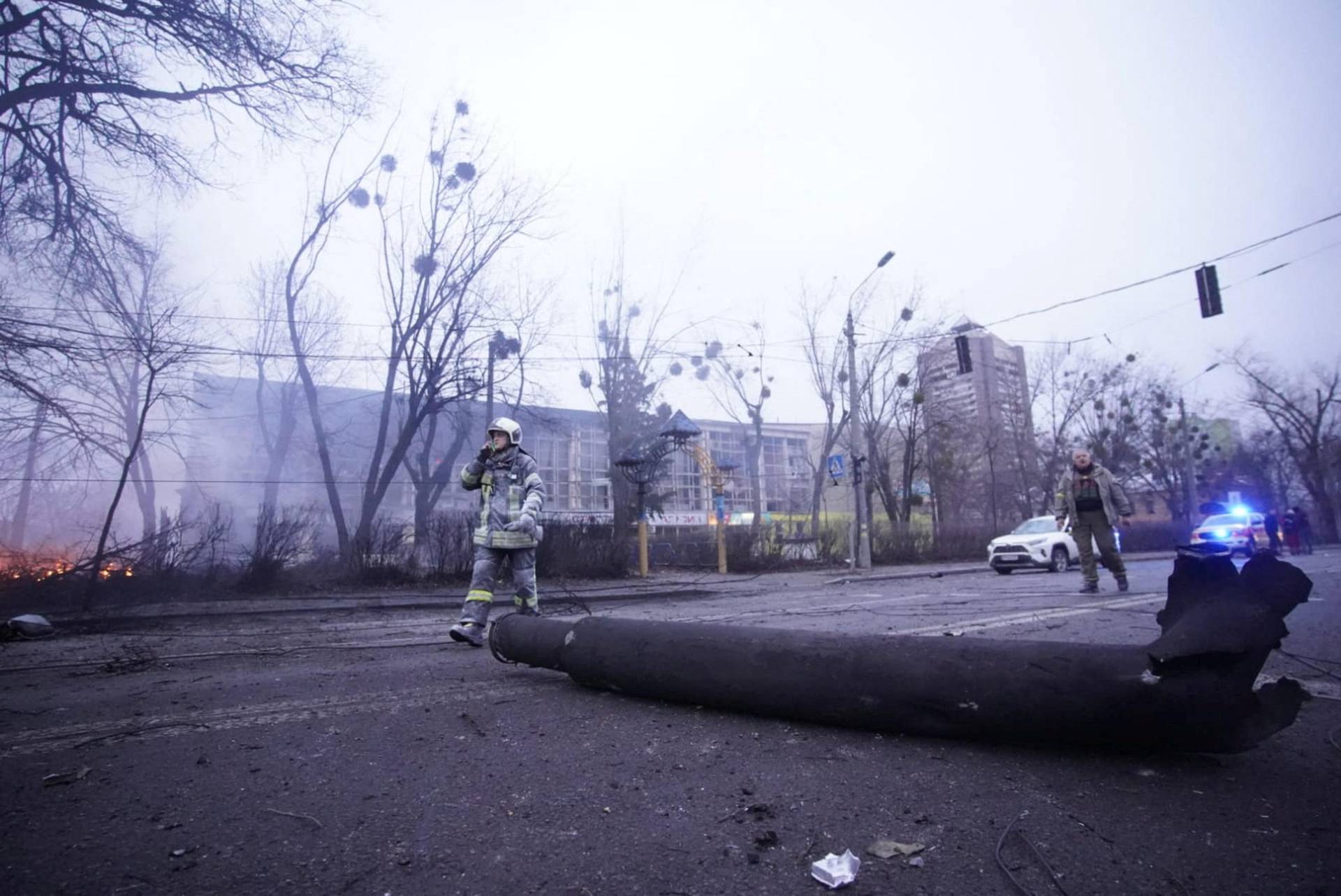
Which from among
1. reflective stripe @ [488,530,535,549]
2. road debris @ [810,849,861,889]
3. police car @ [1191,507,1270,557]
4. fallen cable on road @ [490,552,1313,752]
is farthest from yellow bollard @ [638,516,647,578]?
road debris @ [810,849,861,889]

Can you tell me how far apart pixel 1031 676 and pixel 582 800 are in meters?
1.63

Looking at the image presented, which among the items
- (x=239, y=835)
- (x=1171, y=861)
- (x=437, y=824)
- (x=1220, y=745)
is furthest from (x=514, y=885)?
(x=1220, y=745)

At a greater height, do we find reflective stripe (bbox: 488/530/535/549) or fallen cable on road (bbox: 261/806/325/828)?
reflective stripe (bbox: 488/530/535/549)

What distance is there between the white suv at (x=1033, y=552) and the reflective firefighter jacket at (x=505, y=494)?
15989 millimetres

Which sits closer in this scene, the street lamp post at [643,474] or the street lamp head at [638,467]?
the street lamp post at [643,474]

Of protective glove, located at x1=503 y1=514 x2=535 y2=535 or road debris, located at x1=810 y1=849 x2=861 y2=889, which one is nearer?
road debris, located at x1=810 y1=849 x2=861 y2=889

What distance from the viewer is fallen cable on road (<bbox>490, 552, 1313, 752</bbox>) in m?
2.09

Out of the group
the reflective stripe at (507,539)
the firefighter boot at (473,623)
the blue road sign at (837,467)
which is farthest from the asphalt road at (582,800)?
the blue road sign at (837,467)

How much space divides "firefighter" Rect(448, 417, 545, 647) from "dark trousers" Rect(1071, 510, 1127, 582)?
22.5 feet

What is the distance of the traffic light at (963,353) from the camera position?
19.6 metres

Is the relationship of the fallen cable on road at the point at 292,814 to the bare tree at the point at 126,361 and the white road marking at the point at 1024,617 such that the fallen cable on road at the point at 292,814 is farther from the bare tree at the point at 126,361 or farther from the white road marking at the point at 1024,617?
the bare tree at the point at 126,361

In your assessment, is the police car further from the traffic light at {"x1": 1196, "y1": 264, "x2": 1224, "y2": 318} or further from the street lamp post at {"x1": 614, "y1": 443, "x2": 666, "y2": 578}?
Result: the street lamp post at {"x1": 614, "y1": 443, "x2": 666, "y2": 578}

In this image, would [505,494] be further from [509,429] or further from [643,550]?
[643,550]

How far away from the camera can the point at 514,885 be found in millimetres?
1665
